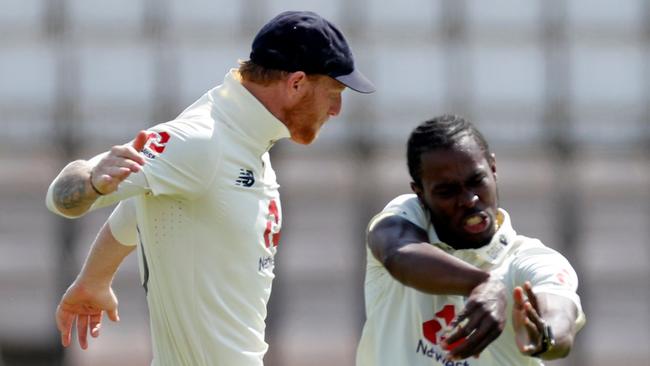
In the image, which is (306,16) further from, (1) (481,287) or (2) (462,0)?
(2) (462,0)

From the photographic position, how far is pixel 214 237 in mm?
5250

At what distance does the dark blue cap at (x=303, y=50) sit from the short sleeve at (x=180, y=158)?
408mm

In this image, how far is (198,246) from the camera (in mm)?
5242

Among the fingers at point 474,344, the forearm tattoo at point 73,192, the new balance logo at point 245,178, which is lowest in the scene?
the fingers at point 474,344

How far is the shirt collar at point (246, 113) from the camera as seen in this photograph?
535cm

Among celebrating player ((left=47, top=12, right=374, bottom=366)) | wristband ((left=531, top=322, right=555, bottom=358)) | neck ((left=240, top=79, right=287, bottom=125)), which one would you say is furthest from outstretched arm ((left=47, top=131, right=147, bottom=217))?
wristband ((left=531, top=322, right=555, bottom=358))

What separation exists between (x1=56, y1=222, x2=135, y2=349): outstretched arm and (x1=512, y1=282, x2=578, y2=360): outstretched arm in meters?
1.81

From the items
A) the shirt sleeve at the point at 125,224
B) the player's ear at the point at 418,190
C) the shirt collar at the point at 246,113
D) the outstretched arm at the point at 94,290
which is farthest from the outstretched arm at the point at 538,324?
the outstretched arm at the point at 94,290

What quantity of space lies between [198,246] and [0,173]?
13.9 metres

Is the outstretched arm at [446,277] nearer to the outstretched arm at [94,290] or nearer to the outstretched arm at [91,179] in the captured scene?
the outstretched arm at [91,179]

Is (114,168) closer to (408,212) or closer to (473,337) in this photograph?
(408,212)

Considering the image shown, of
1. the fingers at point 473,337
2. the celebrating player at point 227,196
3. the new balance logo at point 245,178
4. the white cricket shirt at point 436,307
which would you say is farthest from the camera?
the new balance logo at point 245,178

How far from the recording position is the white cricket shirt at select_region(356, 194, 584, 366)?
4.87m

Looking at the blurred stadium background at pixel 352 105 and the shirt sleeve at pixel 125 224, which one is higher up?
the shirt sleeve at pixel 125 224
